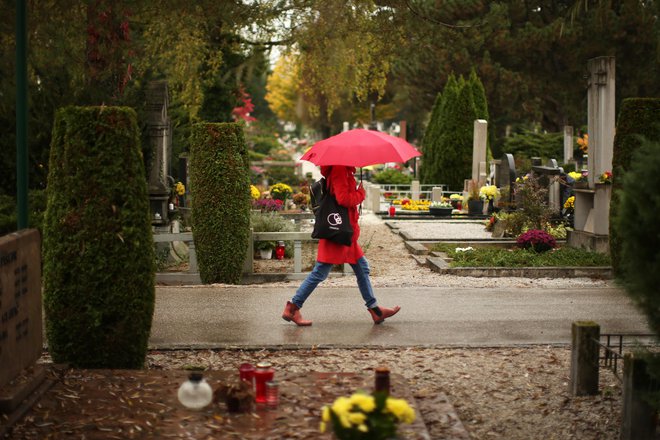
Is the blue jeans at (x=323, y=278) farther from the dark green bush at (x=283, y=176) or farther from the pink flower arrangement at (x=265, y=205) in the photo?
the dark green bush at (x=283, y=176)

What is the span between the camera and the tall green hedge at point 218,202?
483 inches

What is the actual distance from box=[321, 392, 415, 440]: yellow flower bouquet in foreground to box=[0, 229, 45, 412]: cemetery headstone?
2291 millimetres

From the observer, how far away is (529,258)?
45.9 ft

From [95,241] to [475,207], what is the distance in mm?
18998

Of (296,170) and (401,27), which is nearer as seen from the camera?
(401,27)

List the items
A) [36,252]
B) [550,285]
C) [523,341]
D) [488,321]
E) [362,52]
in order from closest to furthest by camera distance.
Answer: [36,252] → [523,341] → [488,321] → [550,285] → [362,52]

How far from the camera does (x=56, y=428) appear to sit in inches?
218

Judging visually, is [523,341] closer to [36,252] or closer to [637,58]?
[36,252]

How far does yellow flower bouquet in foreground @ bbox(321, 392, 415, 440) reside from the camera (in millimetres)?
4391

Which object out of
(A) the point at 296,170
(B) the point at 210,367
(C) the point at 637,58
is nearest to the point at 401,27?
(B) the point at 210,367

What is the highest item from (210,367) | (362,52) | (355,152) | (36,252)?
(362,52)

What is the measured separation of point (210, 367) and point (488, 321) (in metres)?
3.15

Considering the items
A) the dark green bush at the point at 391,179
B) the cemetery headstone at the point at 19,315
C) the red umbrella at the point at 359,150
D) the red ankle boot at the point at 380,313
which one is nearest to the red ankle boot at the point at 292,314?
the red ankle boot at the point at 380,313

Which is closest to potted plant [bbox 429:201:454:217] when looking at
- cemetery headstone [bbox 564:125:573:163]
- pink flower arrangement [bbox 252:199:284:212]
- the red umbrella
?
pink flower arrangement [bbox 252:199:284:212]
